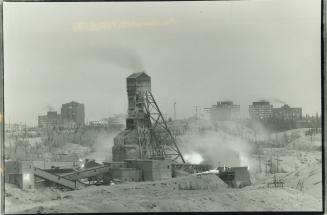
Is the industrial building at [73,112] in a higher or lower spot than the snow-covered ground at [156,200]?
higher

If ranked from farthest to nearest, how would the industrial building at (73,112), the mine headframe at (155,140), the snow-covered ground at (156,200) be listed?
the mine headframe at (155,140)
the industrial building at (73,112)
the snow-covered ground at (156,200)

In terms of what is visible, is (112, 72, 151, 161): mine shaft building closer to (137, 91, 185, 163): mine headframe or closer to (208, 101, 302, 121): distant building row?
(137, 91, 185, 163): mine headframe

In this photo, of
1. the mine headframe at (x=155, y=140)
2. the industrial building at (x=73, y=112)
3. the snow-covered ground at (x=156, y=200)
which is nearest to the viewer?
the snow-covered ground at (x=156, y=200)

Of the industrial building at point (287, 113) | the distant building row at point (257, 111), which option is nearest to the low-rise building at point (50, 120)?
the distant building row at point (257, 111)

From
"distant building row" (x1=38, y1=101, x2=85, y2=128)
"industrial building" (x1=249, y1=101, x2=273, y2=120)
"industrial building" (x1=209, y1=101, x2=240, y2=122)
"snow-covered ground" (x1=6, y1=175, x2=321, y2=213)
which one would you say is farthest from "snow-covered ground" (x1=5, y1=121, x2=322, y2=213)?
"distant building row" (x1=38, y1=101, x2=85, y2=128)

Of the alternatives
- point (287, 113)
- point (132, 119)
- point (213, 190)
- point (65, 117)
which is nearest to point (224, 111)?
point (287, 113)

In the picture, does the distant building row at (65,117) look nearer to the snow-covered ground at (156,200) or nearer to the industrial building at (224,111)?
the snow-covered ground at (156,200)

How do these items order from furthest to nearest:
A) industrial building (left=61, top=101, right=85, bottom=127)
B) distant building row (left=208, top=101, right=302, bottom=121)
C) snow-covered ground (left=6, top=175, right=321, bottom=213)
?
distant building row (left=208, top=101, right=302, bottom=121) < industrial building (left=61, top=101, right=85, bottom=127) < snow-covered ground (left=6, top=175, right=321, bottom=213)
